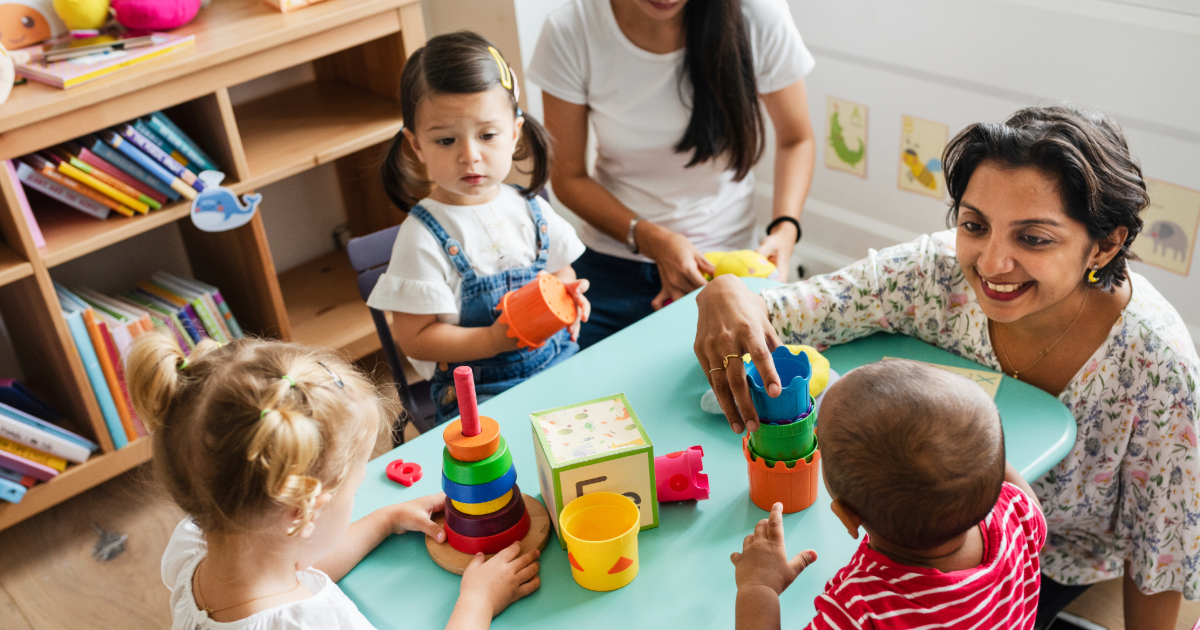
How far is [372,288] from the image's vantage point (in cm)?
185

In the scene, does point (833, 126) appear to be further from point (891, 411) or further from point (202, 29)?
point (891, 411)

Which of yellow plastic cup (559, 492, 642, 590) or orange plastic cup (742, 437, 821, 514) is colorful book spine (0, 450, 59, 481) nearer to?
yellow plastic cup (559, 492, 642, 590)

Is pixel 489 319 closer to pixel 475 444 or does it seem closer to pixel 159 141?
pixel 475 444

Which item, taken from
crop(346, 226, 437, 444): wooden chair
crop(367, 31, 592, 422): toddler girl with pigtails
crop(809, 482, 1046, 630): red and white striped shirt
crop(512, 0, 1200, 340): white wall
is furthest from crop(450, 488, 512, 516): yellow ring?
crop(512, 0, 1200, 340): white wall

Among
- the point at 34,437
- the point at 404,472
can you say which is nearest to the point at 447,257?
the point at 404,472

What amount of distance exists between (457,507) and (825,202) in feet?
7.11

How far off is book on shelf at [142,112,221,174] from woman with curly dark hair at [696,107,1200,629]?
1.40m

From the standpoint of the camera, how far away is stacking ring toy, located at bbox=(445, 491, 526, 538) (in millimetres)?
1107

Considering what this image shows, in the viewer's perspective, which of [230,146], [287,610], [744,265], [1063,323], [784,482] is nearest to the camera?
[287,610]

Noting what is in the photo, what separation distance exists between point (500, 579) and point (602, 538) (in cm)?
12

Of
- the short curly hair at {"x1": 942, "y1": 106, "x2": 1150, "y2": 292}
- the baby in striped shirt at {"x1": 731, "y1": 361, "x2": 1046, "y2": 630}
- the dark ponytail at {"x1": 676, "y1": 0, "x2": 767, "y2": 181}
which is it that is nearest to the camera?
the baby in striped shirt at {"x1": 731, "y1": 361, "x2": 1046, "y2": 630}

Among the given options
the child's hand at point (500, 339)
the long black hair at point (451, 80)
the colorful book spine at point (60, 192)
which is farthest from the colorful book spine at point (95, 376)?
the child's hand at point (500, 339)

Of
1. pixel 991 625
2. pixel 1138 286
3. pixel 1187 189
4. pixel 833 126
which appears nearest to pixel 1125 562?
pixel 1138 286

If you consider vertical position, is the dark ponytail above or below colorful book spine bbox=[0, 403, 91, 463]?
above
